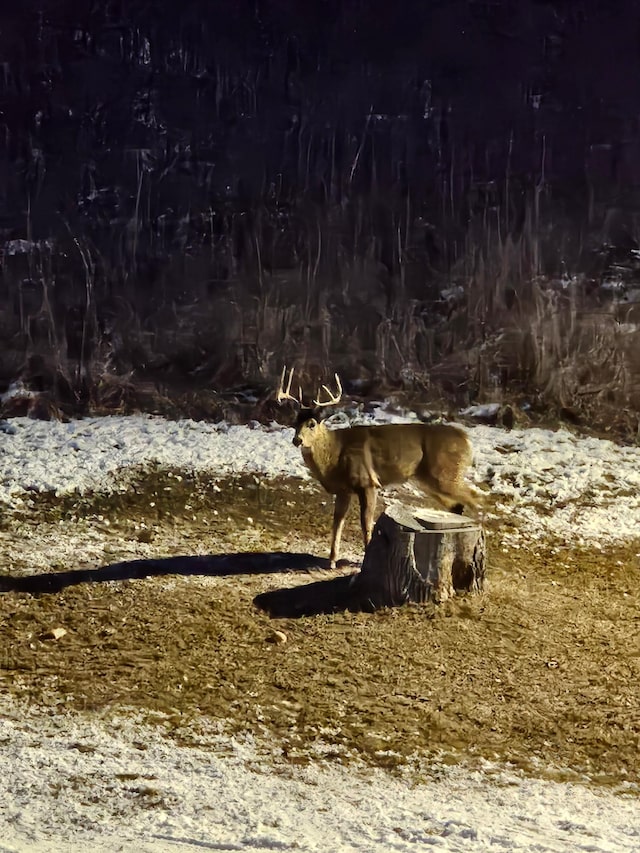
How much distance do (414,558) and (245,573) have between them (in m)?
1.50

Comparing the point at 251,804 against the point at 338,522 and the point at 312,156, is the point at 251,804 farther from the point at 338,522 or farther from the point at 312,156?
the point at 312,156

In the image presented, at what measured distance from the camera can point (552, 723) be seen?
5.58 meters

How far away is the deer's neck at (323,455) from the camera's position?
25.8 ft

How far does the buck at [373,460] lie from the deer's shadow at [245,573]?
47 centimetres

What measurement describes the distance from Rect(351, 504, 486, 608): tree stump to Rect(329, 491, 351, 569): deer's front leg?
0.78 m

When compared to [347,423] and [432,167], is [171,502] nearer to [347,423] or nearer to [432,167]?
[347,423]

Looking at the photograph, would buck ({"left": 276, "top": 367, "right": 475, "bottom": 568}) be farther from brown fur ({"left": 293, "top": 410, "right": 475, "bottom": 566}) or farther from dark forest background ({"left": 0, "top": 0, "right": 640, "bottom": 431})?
dark forest background ({"left": 0, "top": 0, "right": 640, "bottom": 431})

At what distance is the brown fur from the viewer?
25.8 feet

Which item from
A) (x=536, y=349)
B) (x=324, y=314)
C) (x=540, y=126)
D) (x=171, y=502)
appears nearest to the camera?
(x=171, y=502)

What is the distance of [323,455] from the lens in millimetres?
7895

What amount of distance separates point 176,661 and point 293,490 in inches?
161

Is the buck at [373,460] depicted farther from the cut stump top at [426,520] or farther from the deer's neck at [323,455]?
the cut stump top at [426,520]

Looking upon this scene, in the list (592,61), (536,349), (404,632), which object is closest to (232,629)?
(404,632)

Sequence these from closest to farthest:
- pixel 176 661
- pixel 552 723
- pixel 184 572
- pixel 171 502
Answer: pixel 552 723
pixel 176 661
pixel 184 572
pixel 171 502
